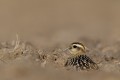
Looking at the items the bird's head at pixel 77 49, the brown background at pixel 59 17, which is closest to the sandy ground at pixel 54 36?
the brown background at pixel 59 17

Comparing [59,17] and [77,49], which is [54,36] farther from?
[59,17]

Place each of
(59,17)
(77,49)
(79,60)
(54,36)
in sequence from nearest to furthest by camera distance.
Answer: (79,60), (77,49), (54,36), (59,17)

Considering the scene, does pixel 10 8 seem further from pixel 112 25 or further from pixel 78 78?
pixel 78 78

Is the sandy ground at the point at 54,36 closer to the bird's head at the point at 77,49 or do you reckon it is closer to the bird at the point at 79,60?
the bird at the point at 79,60

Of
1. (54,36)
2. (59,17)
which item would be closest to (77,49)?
(54,36)

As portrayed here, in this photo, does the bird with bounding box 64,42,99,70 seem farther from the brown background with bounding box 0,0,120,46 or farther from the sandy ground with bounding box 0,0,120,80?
the brown background with bounding box 0,0,120,46

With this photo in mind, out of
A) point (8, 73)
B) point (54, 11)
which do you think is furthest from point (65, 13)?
point (8, 73)
